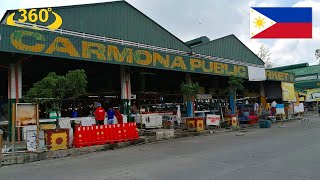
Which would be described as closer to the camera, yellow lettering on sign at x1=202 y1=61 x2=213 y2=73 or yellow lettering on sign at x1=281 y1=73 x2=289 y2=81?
yellow lettering on sign at x1=202 y1=61 x2=213 y2=73

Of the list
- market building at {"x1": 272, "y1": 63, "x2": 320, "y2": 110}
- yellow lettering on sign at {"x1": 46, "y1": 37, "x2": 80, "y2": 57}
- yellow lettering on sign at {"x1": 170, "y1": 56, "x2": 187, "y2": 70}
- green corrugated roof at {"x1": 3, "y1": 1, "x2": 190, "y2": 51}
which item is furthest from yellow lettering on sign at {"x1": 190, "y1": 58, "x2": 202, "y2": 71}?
market building at {"x1": 272, "y1": 63, "x2": 320, "y2": 110}

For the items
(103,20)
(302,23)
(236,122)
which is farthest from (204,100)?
(302,23)

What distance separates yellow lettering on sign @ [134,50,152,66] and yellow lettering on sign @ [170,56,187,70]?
226cm

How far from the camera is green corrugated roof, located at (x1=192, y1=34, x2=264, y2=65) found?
3209 cm

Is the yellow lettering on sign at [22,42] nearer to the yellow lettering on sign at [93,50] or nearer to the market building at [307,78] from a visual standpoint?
the yellow lettering on sign at [93,50]

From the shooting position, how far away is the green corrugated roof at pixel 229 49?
3209 centimetres

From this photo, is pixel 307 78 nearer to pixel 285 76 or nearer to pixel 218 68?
pixel 285 76

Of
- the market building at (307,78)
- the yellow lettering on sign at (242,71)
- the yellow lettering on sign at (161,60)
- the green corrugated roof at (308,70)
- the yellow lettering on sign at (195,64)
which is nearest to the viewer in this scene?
the yellow lettering on sign at (161,60)

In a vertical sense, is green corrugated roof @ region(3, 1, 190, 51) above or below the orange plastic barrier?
above

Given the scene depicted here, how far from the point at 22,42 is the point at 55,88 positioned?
2.95m

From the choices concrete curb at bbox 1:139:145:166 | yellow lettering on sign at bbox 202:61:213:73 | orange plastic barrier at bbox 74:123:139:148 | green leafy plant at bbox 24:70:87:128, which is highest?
yellow lettering on sign at bbox 202:61:213:73

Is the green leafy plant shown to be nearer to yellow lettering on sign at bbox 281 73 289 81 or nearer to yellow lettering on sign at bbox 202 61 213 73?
yellow lettering on sign at bbox 202 61 213 73

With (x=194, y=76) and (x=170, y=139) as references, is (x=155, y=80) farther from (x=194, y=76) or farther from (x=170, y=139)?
(x=170, y=139)

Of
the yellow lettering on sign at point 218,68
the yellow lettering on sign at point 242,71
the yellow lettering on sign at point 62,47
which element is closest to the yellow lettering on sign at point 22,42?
the yellow lettering on sign at point 62,47
